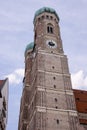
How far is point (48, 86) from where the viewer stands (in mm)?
36781

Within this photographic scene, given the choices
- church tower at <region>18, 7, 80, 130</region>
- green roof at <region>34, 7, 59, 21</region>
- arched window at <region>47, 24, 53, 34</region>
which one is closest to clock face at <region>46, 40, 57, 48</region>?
church tower at <region>18, 7, 80, 130</region>

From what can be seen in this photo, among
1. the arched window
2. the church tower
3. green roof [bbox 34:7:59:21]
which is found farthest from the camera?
green roof [bbox 34:7:59:21]

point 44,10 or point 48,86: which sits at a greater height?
point 44,10

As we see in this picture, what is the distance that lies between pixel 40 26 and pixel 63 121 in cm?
1828

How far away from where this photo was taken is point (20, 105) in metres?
47.7

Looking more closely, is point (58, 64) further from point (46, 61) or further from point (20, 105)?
point (20, 105)

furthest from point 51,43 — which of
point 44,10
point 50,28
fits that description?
point 44,10

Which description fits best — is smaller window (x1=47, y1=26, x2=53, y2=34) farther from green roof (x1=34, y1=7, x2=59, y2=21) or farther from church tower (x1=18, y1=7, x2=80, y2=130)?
green roof (x1=34, y1=7, x2=59, y2=21)

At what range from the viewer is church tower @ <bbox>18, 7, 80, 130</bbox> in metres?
33.5

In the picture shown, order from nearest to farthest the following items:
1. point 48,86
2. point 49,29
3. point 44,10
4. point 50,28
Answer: point 48,86 → point 49,29 → point 50,28 → point 44,10

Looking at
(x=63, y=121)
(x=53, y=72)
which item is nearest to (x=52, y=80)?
(x=53, y=72)

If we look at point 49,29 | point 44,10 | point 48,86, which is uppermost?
point 44,10

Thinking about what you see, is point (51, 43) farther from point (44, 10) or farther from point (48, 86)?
point (48, 86)

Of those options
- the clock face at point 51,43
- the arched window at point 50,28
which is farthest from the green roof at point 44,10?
the clock face at point 51,43
